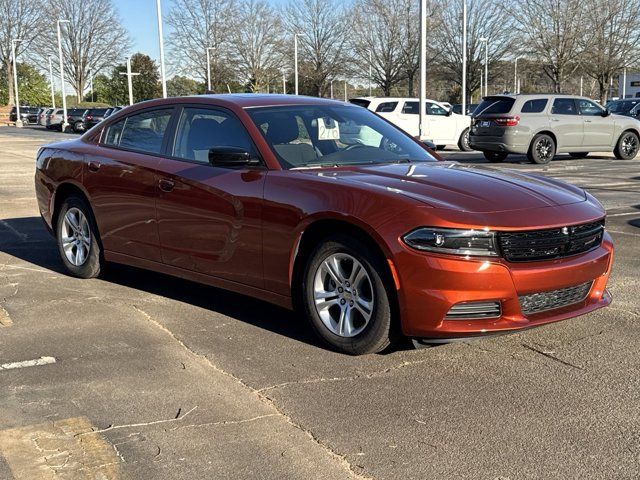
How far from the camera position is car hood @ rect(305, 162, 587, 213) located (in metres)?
4.20

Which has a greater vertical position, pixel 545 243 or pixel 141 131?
pixel 141 131

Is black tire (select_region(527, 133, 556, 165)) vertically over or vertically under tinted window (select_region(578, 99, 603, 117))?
under

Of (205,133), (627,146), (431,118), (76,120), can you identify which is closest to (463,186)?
(205,133)

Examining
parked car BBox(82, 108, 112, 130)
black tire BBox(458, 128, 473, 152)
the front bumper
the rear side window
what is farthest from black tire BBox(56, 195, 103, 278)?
parked car BBox(82, 108, 112, 130)

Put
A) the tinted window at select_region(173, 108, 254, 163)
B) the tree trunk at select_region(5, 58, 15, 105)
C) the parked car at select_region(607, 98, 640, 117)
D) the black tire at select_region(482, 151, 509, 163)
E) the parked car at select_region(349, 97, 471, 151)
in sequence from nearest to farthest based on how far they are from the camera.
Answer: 1. the tinted window at select_region(173, 108, 254, 163)
2. the black tire at select_region(482, 151, 509, 163)
3. the parked car at select_region(349, 97, 471, 151)
4. the parked car at select_region(607, 98, 640, 117)
5. the tree trunk at select_region(5, 58, 15, 105)

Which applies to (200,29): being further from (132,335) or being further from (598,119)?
(132,335)

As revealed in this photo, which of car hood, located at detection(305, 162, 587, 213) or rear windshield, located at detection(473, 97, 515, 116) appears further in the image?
rear windshield, located at detection(473, 97, 515, 116)

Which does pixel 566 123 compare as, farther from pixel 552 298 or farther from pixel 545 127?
pixel 552 298

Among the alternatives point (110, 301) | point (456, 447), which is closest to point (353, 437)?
point (456, 447)

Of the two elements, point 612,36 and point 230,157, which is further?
point 612,36

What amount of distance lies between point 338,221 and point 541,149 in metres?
14.7

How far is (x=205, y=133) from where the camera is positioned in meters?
5.50

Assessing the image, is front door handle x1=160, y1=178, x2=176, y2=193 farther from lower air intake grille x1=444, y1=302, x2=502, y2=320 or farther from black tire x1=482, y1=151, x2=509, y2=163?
black tire x1=482, y1=151, x2=509, y2=163

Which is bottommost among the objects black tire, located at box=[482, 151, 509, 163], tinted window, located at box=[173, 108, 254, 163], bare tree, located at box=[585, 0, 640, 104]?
black tire, located at box=[482, 151, 509, 163]
